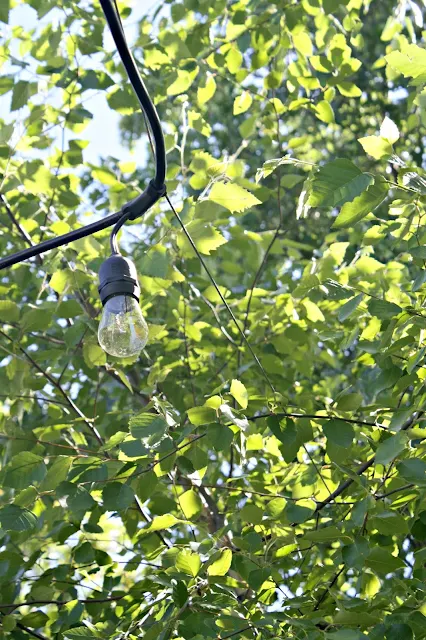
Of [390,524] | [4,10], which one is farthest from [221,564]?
[4,10]

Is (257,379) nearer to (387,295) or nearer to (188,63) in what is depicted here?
(387,295)

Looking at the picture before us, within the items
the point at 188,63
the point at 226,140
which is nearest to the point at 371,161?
the point at 226,140

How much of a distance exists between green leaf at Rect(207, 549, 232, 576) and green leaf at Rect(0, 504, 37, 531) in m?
0.45

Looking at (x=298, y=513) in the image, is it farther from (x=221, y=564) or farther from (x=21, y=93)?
(x=21, y=93)

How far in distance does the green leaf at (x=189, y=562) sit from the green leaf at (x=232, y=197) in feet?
2.88

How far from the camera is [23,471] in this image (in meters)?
2.18

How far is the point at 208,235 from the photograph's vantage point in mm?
2369

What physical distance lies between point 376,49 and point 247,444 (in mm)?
5502

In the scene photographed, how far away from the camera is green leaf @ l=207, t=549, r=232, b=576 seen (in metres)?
2.09

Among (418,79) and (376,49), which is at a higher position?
(376,49)

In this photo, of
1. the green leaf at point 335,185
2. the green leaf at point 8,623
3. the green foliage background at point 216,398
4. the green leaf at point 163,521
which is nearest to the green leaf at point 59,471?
the green foliage background at point 216,398

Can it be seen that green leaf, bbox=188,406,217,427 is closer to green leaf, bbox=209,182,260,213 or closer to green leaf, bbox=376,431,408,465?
green leaf, bbox=376,431,408,465

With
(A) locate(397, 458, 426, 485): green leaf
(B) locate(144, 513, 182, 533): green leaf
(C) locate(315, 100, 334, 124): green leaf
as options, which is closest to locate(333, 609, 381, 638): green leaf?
(A) locate(397, 458, 426, 485): green leaf

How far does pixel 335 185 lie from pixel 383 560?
896 mm
